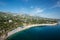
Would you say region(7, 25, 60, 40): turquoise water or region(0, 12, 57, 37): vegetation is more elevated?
region(0, 12, 57, 37): vegetation

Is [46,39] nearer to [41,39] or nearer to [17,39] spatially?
[41,39]

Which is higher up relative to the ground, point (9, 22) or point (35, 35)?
point (9, 22)

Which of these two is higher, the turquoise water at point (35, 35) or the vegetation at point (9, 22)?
the vegetation at point (9, 22)

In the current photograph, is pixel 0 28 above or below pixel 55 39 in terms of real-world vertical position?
above

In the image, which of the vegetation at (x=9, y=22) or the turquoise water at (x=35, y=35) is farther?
the vegetation at (x=9, y=22)

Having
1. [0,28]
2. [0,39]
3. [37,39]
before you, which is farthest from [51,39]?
[0,28]

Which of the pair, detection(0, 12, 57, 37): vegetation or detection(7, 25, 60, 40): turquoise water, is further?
detection(0, 12, 57, 37): vegetation

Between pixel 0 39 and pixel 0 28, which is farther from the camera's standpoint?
pixel 0 28

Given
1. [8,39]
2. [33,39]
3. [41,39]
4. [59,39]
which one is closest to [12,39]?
[8,39]

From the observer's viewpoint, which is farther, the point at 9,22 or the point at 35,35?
the point at 9,22
